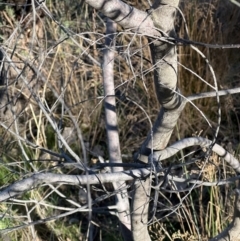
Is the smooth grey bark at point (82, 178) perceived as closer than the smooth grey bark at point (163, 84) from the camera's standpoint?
Yes

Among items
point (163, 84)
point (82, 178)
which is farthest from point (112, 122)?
point (82, 178)

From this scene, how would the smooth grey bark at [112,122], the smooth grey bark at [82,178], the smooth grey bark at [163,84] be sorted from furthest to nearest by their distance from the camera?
1. the smooth grey bark at [112,122]
2. the smooth grey bark at [163,84]
3. the smooth grey bark at [82,178]

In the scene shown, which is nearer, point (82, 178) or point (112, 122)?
point (82, 178)

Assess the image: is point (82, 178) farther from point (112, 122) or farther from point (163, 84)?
point (112, 122)

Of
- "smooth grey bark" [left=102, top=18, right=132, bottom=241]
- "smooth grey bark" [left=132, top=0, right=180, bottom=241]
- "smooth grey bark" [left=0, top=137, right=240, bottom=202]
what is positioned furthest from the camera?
"smooth grey bark" [left=102, top=18, right=132, bottom=241]

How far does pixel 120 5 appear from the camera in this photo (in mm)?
1132

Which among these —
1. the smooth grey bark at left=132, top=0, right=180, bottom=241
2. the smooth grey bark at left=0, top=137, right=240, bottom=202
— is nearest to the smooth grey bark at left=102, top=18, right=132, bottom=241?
the smooth grey bark at left=132, top=0, right=180, bottom=241

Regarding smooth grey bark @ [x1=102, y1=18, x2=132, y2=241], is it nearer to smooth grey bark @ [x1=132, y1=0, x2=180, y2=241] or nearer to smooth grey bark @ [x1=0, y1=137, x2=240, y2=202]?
smooth grey bark @ [x1=132, y1=0, x2=180, y2=241]

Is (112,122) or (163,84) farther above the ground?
(163,84)

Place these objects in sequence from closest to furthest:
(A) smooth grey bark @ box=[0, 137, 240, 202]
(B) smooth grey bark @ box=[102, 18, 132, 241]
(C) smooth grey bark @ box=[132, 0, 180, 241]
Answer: (A) smooth grey bark @ box=[0, 137, 240, 202]
(C) smooth grey bark @ box=[132, 0, 180, 241]
(B) smooth grey bark @ box=[102, 18, 132, 241]

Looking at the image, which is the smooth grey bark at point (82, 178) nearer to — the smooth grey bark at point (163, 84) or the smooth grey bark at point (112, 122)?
the smooth grey bark at point (163, 84)

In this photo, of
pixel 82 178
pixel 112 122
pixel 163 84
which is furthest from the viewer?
pixel 112 122

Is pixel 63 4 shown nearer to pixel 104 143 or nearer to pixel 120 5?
pixel 104 143

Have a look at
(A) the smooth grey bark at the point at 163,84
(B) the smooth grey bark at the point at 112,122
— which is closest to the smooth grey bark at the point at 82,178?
(A) the smooth grey bark at the point at 163,84
